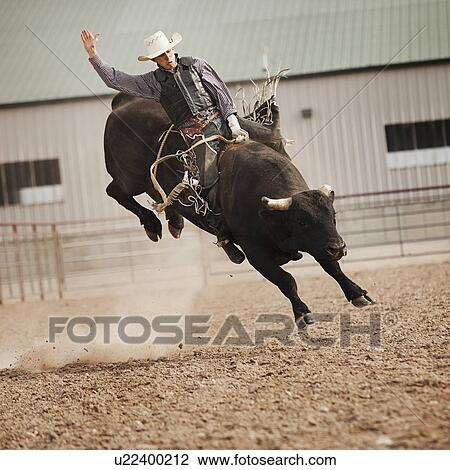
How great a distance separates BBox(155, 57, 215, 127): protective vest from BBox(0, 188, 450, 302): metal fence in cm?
547

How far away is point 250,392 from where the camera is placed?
3.42 meters

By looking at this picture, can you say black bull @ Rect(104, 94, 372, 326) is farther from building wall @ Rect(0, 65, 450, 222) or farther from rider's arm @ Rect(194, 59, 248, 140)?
building wall @ Rect(0, 65, 450, 222)

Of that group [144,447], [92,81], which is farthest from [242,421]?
[92,81]

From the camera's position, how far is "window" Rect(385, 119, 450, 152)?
8945mm

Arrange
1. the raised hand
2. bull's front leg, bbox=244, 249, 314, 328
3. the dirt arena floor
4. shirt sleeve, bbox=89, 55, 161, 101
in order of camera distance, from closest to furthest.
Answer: the dirt arena floor → bull's front leg, bbox=244, 249, 314, 328 → the raised hand → shirt sleeve, bbox=89, 55, 161, 101

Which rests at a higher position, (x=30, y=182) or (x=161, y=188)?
(x=30, y=182)

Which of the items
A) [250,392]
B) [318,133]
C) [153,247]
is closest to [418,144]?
[318,133]

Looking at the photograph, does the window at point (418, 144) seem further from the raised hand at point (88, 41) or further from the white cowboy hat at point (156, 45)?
the raised hand at point (88, 41)

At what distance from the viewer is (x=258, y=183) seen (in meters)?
4.06

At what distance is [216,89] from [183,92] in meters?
0.19

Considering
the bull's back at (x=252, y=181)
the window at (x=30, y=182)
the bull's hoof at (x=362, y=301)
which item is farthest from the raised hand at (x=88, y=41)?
the window at (x=30, y=182)
